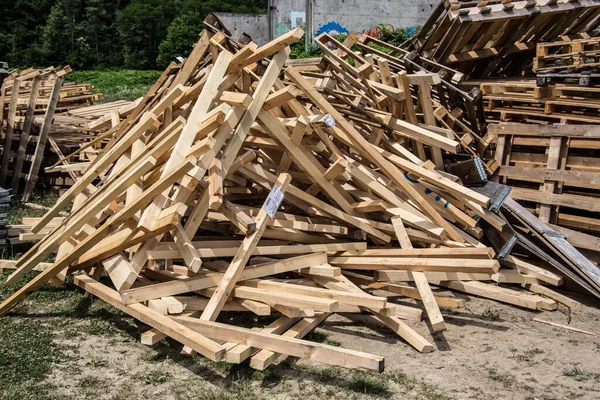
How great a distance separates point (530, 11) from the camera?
936 centimetres

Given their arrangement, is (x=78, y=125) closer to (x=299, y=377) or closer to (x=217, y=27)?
(x=217, y=27)

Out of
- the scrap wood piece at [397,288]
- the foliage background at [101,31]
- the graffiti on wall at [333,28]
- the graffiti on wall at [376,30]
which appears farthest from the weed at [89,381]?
the foliage background at [101,31]

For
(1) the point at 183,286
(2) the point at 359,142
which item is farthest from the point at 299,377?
(2) the point at 359,142

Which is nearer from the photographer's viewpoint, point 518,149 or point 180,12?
point 518,149

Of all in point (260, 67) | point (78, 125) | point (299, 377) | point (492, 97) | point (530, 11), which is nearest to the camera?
point (299, 377)

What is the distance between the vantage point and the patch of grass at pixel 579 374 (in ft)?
15.4

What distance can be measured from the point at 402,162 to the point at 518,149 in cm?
221

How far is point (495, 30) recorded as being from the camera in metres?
9.77

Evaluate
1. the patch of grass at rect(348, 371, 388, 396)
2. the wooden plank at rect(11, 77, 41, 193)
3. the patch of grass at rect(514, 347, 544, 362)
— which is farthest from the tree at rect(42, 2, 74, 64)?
the patch of grass at rect(514, 347, 544, 362)

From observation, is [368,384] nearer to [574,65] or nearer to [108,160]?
[108,160]

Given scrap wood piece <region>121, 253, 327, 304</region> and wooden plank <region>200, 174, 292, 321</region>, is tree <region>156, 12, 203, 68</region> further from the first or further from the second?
wooden plank <region>200, 174, 292, 321</region>

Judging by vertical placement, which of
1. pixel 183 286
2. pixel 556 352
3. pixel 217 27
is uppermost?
pixel 217 27

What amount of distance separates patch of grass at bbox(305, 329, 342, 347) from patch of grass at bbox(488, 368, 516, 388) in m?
1.23

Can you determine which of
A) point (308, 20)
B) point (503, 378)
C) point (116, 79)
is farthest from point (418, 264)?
point (116, 79)
